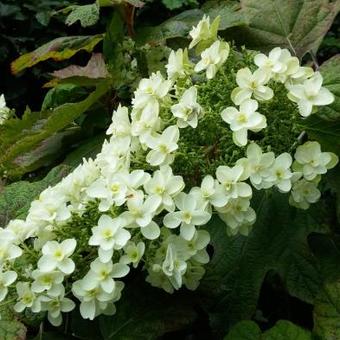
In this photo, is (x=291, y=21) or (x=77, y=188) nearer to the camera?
(x=77, y=188)

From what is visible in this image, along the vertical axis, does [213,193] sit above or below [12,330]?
above

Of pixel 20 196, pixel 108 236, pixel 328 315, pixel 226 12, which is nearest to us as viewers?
pixel 108 236

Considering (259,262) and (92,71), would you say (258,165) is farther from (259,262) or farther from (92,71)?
(92,71)

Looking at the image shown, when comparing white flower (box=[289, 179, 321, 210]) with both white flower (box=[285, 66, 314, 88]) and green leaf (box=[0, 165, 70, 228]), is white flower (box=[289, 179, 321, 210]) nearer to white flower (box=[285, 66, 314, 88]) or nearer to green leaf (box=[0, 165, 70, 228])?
white flower (box=[285, 66, 314, 88])

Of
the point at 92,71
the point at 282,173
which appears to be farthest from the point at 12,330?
the point at 92,71

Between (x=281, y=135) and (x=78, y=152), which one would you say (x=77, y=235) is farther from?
(x=78, y=152)

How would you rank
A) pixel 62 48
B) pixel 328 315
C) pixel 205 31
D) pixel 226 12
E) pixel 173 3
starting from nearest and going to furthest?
pixel 328 315
pixel 205 31
pixel 226 12
pixel 62 48
pixel 173 3

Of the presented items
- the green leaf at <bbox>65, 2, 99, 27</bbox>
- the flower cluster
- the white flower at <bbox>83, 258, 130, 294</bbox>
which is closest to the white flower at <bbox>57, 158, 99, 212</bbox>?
the flower cluster
